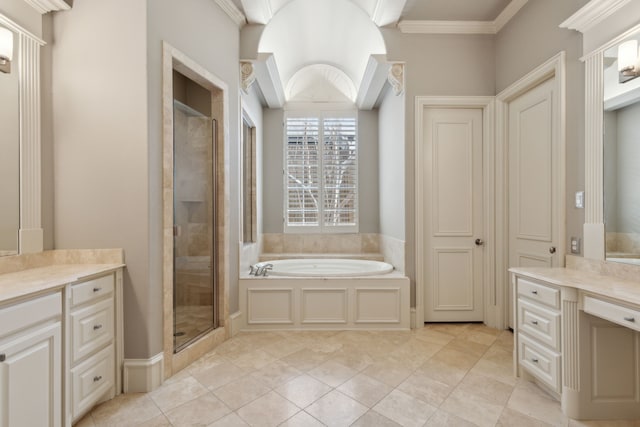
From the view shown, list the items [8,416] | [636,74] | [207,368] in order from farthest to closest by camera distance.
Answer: [207,368]
[636,74]
[8,416]

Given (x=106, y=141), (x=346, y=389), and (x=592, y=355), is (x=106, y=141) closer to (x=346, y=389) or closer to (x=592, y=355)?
(x=346, y=389)

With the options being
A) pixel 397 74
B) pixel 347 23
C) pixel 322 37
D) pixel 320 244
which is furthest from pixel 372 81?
pixel 320 244

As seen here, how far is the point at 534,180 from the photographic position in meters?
2.62

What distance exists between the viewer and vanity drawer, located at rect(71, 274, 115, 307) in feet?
5.35

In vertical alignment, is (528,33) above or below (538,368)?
above

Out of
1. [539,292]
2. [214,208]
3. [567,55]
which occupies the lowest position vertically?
[539,292]

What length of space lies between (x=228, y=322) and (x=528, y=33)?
3756 millimetres

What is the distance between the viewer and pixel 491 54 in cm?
312

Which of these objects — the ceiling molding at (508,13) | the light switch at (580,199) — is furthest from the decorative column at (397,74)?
the light switch at (580,199)

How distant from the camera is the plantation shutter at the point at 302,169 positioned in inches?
175

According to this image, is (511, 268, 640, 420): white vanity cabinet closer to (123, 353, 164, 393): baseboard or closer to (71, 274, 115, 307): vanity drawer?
(123, 353, 164, 393): baseboard

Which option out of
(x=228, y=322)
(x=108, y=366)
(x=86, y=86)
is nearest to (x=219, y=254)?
(x=228, y=322)

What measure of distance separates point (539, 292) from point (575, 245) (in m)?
0.58

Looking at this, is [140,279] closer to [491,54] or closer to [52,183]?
[52,183]
